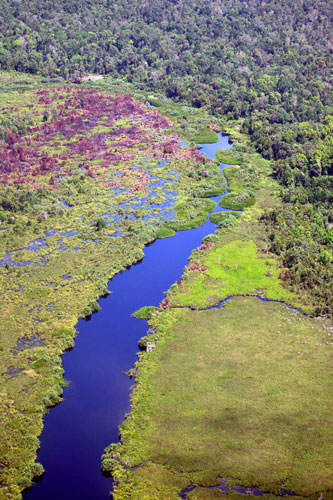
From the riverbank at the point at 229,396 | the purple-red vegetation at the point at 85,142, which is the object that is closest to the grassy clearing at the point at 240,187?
the purple-red vegetation at the point at 85,142

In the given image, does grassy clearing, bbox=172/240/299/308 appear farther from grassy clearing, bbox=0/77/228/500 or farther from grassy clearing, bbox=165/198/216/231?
grassy clearing, bbox=0/77/228/500

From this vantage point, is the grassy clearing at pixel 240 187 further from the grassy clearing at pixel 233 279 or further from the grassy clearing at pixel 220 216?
the grassy clearing at pixel 233 279

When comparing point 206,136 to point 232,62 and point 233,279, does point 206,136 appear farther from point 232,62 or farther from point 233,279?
point 233,279

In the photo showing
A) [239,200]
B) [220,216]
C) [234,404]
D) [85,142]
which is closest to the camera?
[234,404]

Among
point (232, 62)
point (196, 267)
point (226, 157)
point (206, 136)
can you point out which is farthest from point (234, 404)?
point (232, 62)

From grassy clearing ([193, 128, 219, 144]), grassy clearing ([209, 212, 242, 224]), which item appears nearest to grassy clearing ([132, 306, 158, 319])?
grassy clearing ([209, 212, 242, 224])

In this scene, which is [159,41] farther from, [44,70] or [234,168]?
[234,168]
